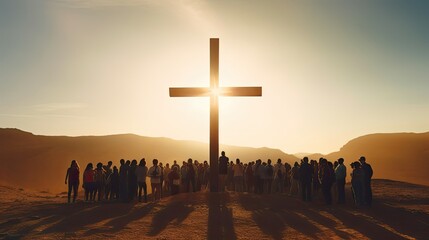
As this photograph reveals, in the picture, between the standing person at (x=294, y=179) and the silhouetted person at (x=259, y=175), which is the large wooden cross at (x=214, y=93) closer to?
the silhouetted person at (x=259, y=175)

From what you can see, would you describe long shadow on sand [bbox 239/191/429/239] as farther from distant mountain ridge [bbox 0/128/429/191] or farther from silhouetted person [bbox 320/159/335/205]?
distant mountain ridge [bbox 0/128/429/191]

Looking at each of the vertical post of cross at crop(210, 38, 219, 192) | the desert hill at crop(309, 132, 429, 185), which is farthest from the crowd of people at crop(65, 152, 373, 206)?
A: the desert hill at crop(309, 132, 429, 185)

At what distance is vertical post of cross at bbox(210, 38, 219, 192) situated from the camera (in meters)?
18.9

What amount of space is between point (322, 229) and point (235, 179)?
11.4 metres

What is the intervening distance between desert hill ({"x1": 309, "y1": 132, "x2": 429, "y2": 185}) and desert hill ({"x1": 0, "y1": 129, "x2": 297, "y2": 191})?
31780 millimetres

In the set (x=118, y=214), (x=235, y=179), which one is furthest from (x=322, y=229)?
(x=235, y=179)

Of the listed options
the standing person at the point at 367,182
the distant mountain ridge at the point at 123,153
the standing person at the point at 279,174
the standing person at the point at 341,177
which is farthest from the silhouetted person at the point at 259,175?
the distant mountain ridge at the point at 123,153

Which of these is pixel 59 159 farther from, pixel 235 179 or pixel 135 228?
pixel 135 228

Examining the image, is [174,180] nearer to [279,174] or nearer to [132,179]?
[132,179]

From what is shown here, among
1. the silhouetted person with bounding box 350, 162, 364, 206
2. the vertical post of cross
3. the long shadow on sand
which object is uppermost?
the vertical post of cross

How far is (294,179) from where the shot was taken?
21484mm

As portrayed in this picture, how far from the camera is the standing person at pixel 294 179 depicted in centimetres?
2114

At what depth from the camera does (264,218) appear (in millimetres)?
14133

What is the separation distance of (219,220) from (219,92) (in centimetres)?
757
